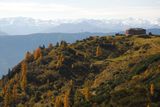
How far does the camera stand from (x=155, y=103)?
19600 cm

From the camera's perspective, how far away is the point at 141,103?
19900 cm

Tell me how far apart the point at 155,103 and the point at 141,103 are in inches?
264
